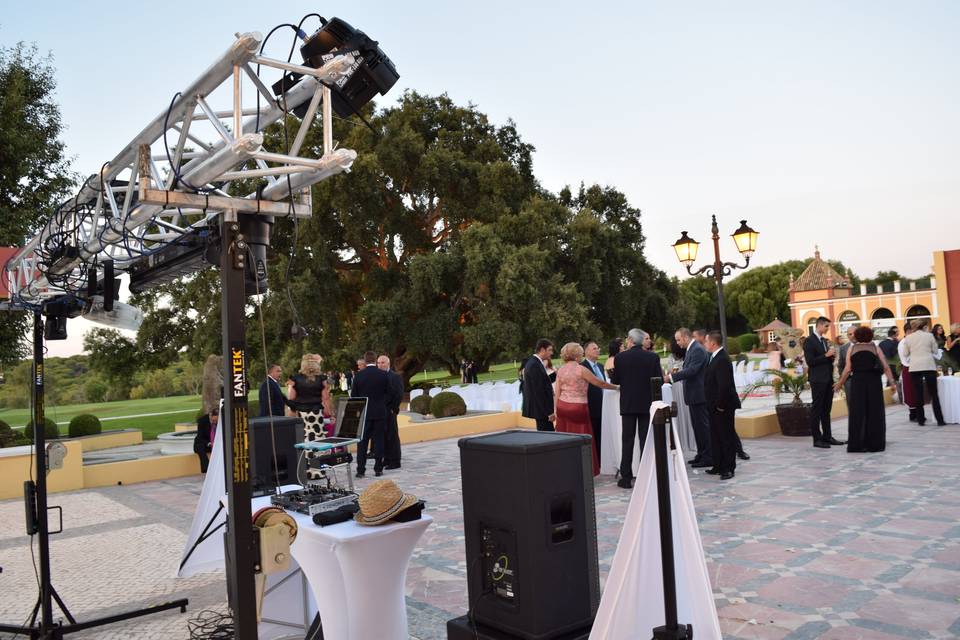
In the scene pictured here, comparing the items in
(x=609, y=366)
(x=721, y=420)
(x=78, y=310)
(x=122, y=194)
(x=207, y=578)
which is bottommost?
(x=207, y=578)

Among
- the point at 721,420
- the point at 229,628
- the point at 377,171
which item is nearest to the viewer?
the point at 229,628

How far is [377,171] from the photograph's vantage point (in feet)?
71.6

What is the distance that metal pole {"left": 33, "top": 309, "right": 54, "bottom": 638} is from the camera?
440 cm

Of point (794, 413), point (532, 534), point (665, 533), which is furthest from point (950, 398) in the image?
point (532, 534)

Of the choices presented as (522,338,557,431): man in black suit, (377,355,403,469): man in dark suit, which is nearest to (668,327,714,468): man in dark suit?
(522,338,557,431): man in black suit

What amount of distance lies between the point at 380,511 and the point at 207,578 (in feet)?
10.0

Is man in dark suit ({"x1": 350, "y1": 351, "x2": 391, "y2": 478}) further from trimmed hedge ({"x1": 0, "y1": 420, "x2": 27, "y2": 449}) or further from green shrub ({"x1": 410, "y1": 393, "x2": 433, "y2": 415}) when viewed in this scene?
green shrub ({"x1": 410, "y1": 393, "x2": 433, "y2": 415})

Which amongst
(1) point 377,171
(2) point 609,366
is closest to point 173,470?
(2) point 609,366

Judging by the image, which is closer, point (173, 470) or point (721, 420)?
point (721, 420)

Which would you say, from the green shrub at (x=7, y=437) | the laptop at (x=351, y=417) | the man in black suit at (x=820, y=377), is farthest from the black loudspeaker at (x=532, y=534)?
the green shrub at (x=7, y=437)

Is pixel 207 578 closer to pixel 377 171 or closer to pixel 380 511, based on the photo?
pixel 380 511

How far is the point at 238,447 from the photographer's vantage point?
120 inches

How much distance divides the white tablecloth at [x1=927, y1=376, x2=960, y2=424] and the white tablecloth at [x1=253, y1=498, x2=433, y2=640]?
1153 centimetres

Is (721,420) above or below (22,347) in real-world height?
below
